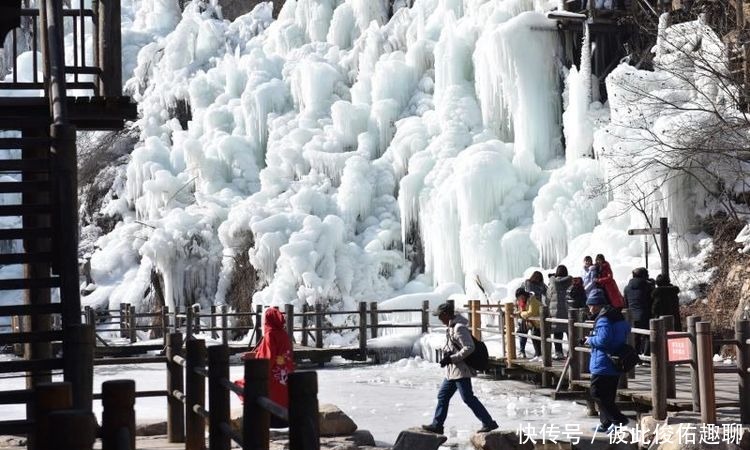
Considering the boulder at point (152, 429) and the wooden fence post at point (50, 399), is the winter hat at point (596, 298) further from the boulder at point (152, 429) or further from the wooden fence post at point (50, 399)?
the wooden fence post at point (50, 399)

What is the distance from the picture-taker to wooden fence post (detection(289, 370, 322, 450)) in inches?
206

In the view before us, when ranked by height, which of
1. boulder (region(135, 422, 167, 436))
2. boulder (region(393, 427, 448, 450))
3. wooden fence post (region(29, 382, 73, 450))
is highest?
wooden fence post (region(29, 382, 73, 450))

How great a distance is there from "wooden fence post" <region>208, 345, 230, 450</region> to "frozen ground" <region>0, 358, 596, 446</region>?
3.69 m

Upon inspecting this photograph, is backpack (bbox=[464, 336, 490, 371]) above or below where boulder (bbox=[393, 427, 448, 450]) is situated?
above

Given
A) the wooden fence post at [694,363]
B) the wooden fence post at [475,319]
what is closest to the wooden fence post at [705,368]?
the wooden fence post at [694,363]

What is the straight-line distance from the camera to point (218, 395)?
7.68 metres

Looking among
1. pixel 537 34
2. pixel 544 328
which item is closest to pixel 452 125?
pixel 537 34

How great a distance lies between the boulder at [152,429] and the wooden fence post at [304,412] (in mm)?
5900

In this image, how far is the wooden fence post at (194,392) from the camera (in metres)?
8.84

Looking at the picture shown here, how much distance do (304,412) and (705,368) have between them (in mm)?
6658

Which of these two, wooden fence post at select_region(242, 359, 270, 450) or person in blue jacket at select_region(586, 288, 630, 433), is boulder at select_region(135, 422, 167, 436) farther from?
wooden fence post at select_region(242, 359, 270, 450)

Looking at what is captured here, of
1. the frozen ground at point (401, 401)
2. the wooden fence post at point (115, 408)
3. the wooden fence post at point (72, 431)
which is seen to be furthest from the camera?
the frozen ground at point (401, 401)

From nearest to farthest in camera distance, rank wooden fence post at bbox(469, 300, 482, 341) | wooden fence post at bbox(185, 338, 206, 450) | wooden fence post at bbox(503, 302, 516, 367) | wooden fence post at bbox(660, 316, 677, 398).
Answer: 1. wooden fence post at bbox(185, 338, 206, 450)
2. wooden fence post at bbox(660, 316, 677, 398)
3. wooden fence post at bbox(503, 302, 516, 367)
4. wooden fence post at bbox(469, 300, 482, 341)

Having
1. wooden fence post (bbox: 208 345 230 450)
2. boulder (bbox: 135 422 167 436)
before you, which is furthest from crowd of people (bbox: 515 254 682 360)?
wooden fence post (bbox: 208 345 230 450)
